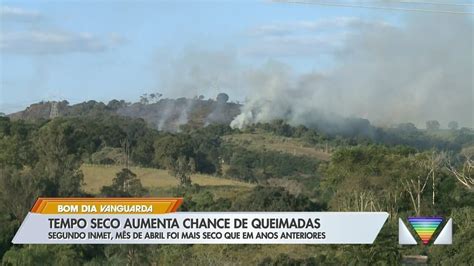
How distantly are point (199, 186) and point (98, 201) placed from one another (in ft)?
31.7

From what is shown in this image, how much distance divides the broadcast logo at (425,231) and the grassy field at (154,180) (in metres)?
6.16

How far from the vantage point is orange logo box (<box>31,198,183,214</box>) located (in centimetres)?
1298

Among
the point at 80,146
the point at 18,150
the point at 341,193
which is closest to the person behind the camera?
the point at 341,193

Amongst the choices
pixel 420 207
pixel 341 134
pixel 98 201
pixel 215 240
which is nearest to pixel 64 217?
pixel 98 201

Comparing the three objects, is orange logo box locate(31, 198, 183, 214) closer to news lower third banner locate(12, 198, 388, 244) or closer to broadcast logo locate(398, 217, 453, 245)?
news lower third banner locate(12, 198, 388, 244)

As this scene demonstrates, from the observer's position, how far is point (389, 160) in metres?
19.5

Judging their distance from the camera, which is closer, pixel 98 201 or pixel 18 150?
pixel 98 201

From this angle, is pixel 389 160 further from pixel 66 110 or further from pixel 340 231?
pixel 66 110

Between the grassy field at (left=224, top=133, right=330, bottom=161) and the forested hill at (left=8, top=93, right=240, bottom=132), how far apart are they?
1.04 m

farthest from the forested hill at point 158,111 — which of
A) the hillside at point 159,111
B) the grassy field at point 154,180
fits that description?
the grassy field at point 154,180

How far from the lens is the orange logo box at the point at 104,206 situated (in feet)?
42.6

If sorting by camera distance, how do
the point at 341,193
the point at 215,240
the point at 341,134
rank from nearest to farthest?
1. the point at 215,240
2. the point at 341,193
3. the point at 341,134

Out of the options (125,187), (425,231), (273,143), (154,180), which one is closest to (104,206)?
(425,231)

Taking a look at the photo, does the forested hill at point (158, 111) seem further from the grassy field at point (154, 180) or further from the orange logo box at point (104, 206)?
the orange logo box at point (104, 206)
